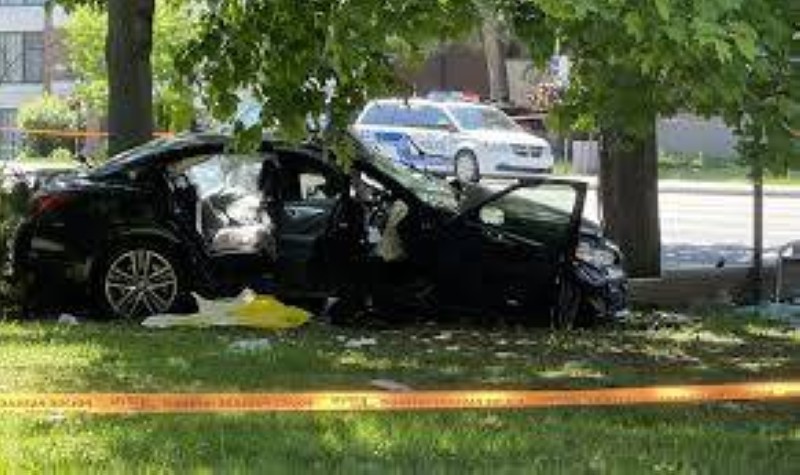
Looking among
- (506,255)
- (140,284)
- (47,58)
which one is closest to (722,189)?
(506,255)

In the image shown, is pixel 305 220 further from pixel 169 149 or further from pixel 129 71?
pixel 129 71

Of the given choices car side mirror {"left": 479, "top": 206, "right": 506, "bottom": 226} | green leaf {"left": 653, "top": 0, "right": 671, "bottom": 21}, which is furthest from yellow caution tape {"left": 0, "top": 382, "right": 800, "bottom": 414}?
car side mirror {"left": 479, "top": 206, "right": 506, "bottom": 226}

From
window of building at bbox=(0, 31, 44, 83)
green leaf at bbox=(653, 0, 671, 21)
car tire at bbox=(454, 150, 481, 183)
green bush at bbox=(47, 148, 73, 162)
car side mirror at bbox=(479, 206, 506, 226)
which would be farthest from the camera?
Answer: window of building at bbox=(0, 31, 44, 83)

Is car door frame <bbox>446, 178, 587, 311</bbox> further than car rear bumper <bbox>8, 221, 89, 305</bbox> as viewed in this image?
No

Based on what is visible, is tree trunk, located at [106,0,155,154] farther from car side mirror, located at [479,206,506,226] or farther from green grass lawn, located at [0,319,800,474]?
car side mirror, located at [479,206,506,226]

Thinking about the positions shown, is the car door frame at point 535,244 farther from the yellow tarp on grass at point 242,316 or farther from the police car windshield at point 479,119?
the police car windshield at point 479,119

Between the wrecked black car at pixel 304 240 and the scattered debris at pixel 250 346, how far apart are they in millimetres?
1251

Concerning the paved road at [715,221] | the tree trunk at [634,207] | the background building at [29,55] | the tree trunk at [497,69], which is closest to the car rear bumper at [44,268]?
the paved road at [715,221]

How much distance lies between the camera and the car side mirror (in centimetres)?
1169

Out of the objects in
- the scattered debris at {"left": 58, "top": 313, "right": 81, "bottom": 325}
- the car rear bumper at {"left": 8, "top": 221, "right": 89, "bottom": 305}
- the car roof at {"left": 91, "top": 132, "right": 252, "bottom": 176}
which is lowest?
the scattered debris at {"left": 58, "top": 313, "right": 81, "bottom": 325}

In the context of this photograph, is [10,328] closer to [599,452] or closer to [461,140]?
[599,452]

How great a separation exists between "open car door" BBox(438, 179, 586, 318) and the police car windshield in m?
23.4

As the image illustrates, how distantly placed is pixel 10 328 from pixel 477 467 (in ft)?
18.3

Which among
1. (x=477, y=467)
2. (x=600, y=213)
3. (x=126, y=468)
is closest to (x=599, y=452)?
(x=477, y=467)
